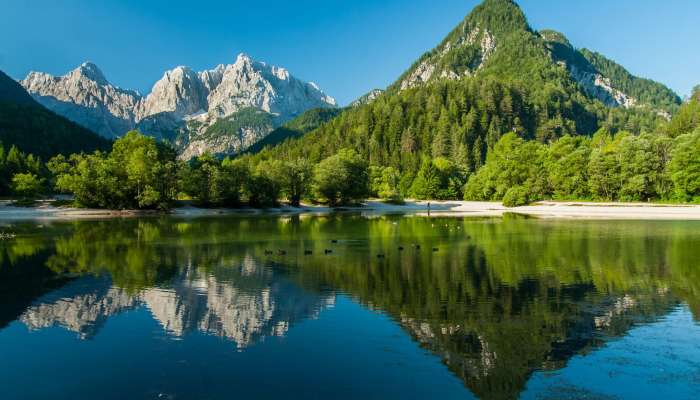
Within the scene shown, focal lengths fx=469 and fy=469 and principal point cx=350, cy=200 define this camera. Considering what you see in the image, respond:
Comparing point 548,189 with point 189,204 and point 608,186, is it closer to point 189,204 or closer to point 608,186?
point 608,186

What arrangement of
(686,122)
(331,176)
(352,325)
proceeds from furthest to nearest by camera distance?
(686,122), (331,176), (352,325)

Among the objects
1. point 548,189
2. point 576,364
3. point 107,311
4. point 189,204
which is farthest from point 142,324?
point 548,189

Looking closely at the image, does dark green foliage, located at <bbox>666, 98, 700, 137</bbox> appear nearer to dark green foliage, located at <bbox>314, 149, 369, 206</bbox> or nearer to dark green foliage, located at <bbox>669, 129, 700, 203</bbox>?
dark green foliage, located at <bbox>669, 129, 700, 203</bbox>

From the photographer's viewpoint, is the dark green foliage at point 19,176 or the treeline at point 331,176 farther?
the dark green foliage at point 19,176

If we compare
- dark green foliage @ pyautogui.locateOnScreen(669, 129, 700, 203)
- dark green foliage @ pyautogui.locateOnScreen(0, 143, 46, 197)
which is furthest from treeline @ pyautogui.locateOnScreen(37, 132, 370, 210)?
dark green foliage @ pyautogui.locateOnScreen(669, 129, 700, 203)

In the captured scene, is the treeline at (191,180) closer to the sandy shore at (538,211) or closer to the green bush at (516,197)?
the sandy shore at (538,211)

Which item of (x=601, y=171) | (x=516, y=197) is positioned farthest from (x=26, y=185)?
(x=601, y=171)

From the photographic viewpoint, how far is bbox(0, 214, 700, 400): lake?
47.7 feet

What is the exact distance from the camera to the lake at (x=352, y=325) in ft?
47.7

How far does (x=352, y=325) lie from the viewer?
68.7 ft

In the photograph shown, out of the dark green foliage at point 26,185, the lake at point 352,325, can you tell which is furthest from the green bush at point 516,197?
the dark green foliage at point 26,185

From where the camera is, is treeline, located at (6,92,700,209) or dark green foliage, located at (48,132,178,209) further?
treeline, located at (6,92,700,209)

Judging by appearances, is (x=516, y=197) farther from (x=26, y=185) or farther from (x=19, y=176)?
(x=19, y=176)

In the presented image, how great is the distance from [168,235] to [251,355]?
4819 centimetres
